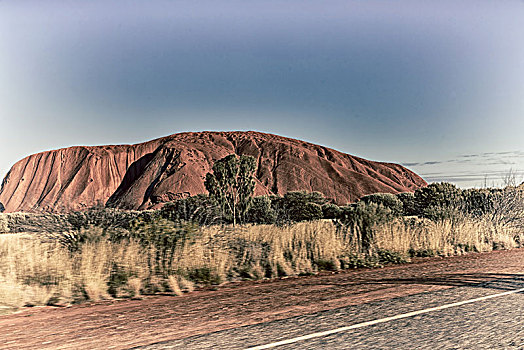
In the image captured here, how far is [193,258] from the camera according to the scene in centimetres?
1080

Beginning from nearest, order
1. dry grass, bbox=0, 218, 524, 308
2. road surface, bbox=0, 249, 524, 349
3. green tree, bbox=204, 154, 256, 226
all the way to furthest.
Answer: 1. road surface, bbox=0, 249, 524, 349
2. dry grass, bbox=0, 218, 524, 308
3. green tree, bbox=204, 154, 256, 226

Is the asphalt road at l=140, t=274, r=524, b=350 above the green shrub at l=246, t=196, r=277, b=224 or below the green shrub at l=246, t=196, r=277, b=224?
below

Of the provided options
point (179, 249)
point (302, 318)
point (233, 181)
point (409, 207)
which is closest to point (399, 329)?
point (302, 318)

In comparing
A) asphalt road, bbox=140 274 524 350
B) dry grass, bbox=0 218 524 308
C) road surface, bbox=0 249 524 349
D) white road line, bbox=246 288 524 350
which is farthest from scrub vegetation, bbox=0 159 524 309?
white road line, bbox=246 288 524 350

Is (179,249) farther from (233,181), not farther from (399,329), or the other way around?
(233,181)

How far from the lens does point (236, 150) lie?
454ft

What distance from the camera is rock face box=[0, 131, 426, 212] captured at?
4542 inches

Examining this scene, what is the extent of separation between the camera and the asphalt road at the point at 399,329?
16.9ft

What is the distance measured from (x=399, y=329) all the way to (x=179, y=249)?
644 cm

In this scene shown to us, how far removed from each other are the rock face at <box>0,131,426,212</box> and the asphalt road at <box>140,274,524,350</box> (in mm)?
98971

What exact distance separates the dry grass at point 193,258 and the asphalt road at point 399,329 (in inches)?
141

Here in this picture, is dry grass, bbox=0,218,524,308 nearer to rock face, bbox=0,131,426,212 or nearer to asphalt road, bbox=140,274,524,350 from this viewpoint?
asphalt road, bbox=140,274,524,350

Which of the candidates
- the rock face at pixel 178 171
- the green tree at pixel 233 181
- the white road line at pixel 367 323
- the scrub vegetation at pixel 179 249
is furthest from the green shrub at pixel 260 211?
the rock face at pixel 178 171

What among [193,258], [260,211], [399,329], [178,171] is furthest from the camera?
[178,171]
